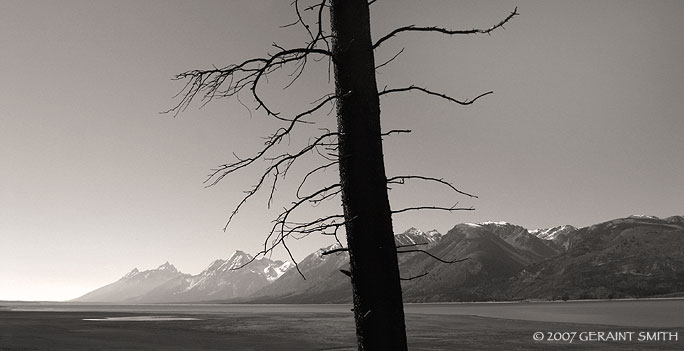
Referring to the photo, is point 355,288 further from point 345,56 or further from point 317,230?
point 345,56

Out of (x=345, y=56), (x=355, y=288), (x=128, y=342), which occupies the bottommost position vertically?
(x=128, y=342)

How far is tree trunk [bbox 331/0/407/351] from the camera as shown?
4477mm

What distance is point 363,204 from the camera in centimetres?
458

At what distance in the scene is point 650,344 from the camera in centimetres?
3506

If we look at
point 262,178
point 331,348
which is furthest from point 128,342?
point 262,178

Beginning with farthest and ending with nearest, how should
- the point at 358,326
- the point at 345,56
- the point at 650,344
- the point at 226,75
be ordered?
the point at 650,344 → the point at 226,75 → the point at 345,56 → the point at 358,326

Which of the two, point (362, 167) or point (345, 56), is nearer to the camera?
point (362, 167)

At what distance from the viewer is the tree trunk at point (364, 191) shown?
14.7 ft

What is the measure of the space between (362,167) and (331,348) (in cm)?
3033

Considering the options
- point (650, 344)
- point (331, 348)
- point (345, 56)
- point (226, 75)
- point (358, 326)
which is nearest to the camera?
point (358, 326)

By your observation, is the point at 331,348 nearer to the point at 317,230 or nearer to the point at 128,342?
the point at 128,342

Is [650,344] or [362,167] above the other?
[362,167]

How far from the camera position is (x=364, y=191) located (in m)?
4.61

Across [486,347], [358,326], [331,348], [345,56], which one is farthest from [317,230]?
[486,347]
